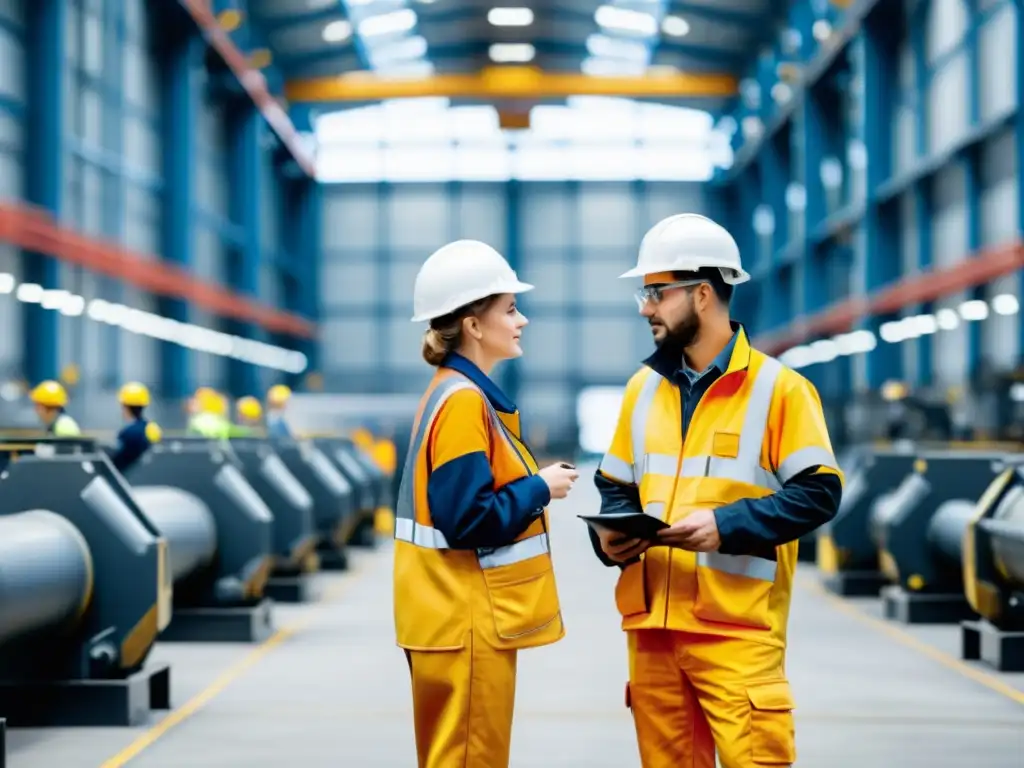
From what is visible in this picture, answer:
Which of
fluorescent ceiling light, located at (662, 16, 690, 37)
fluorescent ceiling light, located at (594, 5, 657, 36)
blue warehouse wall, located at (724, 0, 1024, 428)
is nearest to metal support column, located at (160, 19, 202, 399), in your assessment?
fluorescent ceiling light, located at (594, 5, 657, 36)

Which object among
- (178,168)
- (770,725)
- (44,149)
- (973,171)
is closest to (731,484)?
(770,725)

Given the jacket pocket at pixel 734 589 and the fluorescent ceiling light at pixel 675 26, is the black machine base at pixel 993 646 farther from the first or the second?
the fluorescent ceiling light at pixel 675 26

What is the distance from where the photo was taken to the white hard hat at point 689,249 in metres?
3.65

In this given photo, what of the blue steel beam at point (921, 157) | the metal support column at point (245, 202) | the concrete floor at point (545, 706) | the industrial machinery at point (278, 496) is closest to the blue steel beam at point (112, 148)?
the metal support column at point (245, 202)

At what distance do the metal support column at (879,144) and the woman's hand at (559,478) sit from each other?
80.0 ft

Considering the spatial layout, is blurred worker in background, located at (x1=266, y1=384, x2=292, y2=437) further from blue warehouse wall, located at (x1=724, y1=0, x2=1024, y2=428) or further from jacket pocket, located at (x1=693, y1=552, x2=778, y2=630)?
jacket pocket, located at (x1=693, y1=552, x2=778, y2=630)

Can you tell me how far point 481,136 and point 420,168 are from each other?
2.03 meters

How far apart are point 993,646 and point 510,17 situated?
31.6 metres

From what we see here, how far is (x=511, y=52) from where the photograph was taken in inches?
1582

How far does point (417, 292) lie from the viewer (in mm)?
3592

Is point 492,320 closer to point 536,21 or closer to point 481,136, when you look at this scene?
point 536,21

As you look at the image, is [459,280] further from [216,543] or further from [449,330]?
[216,543]

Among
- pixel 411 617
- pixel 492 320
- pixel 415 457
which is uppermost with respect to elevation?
pixel 492 320

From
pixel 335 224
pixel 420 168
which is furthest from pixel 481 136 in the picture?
pixel 335 224
